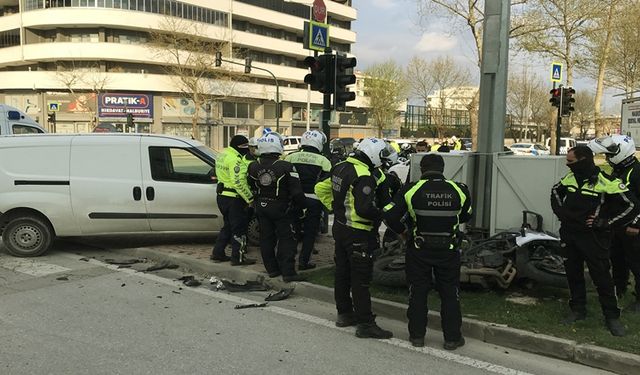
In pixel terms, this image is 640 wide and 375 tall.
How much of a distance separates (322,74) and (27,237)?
5.28 m

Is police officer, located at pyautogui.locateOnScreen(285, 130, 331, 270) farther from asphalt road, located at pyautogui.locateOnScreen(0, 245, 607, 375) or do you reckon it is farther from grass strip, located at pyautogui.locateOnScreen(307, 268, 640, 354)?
asphalt road, located at pyautogui.locateOnScreen(0, 245, 607, 375)

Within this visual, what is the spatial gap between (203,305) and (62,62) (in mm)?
51224

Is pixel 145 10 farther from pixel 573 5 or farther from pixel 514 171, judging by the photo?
pixel 514 171

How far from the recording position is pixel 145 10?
49781 millimetres

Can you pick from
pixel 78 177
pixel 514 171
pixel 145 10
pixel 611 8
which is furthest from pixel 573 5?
pixel 145 10

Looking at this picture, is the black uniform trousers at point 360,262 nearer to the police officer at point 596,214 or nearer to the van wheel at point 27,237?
the police officer at point 596,214

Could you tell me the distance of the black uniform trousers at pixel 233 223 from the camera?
23.6 feet

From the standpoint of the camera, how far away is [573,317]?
495cm

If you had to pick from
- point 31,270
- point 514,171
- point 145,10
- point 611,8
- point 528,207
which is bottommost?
point 31,270

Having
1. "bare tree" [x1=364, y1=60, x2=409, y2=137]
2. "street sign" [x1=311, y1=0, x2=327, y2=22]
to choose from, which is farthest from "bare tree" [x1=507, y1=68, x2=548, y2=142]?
"street sign" [x1=311, y1=0, x2=327, y2=22]

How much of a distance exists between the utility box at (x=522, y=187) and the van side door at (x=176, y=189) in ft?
13.5

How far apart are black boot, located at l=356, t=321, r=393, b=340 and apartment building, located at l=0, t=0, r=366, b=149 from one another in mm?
41066

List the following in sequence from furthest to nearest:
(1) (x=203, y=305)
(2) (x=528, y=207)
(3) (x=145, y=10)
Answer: (3) (x=145, y=10)
(2) (x=528, y=207)
(1) (x=203, y=305)

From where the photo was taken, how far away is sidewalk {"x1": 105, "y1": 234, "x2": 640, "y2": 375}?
166 inches
